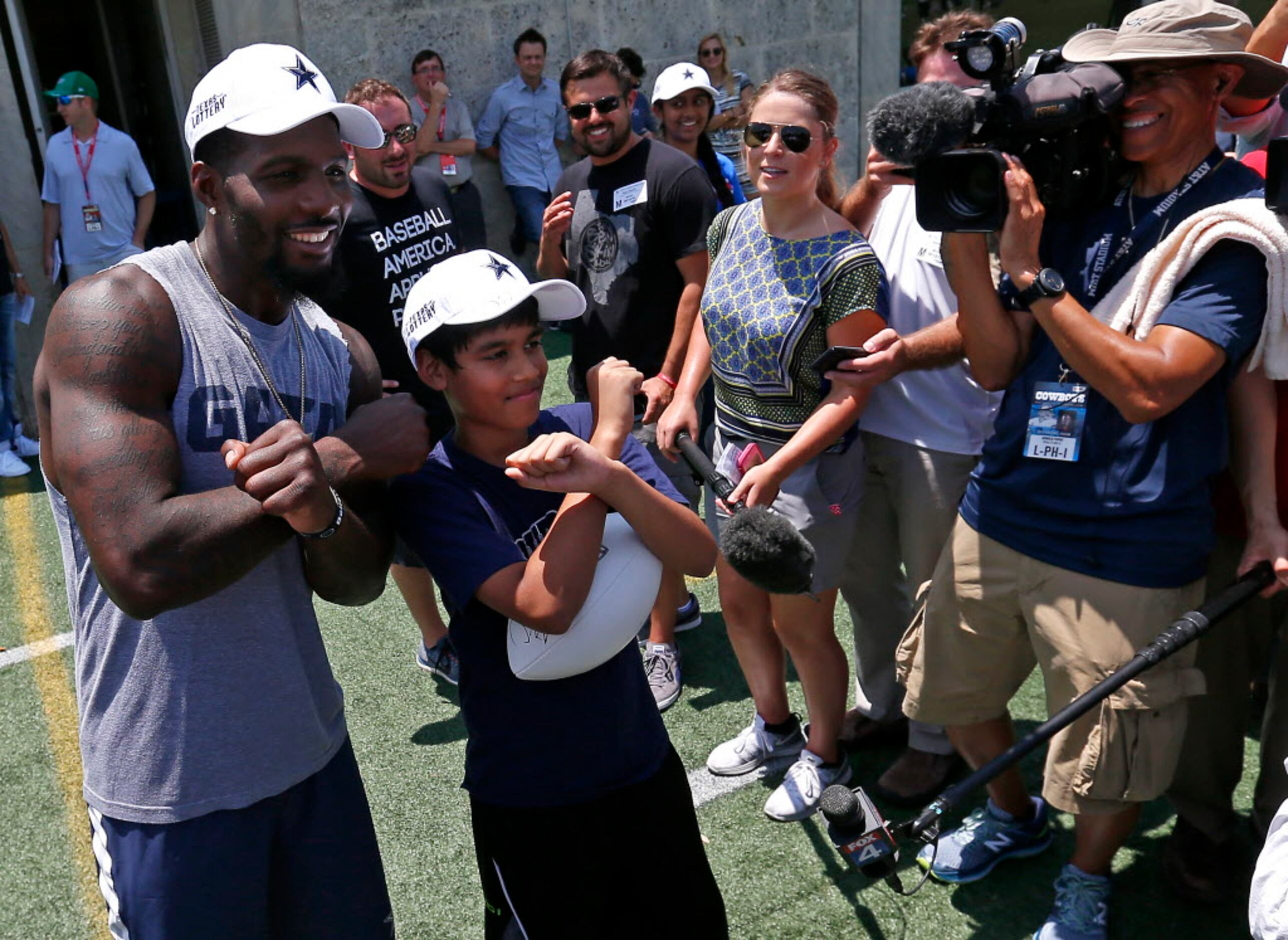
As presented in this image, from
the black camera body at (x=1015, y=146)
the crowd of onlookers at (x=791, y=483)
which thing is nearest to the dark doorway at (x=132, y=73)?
the crowd of onlookers at (x=791, y=483)

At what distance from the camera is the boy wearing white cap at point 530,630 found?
2.29 metres

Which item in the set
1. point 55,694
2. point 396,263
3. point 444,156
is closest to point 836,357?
point 396,263

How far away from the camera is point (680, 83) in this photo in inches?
220

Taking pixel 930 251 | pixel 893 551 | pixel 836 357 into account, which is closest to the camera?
pixel 836 357

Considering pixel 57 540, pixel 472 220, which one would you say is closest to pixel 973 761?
pixel 472 220

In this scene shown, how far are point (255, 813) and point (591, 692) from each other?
0.66m

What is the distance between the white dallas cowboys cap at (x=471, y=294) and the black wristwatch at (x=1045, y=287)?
958 millimetres

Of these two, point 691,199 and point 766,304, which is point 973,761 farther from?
point 691,199

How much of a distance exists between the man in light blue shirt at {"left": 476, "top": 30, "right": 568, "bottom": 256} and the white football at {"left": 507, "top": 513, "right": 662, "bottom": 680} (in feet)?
25.4

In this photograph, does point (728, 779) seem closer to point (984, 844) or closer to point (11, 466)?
point (984, 844)

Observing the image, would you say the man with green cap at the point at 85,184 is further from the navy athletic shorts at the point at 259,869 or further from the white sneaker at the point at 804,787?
the navy athletic shorts at the point at 259,869

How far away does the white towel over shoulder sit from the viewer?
240 cm

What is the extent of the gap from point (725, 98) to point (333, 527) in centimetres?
782

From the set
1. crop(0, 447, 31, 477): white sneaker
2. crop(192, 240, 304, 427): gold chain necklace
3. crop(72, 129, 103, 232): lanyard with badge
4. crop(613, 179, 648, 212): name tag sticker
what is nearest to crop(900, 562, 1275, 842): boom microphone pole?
crop(192, 240, 304, 427): gold chain necklace
